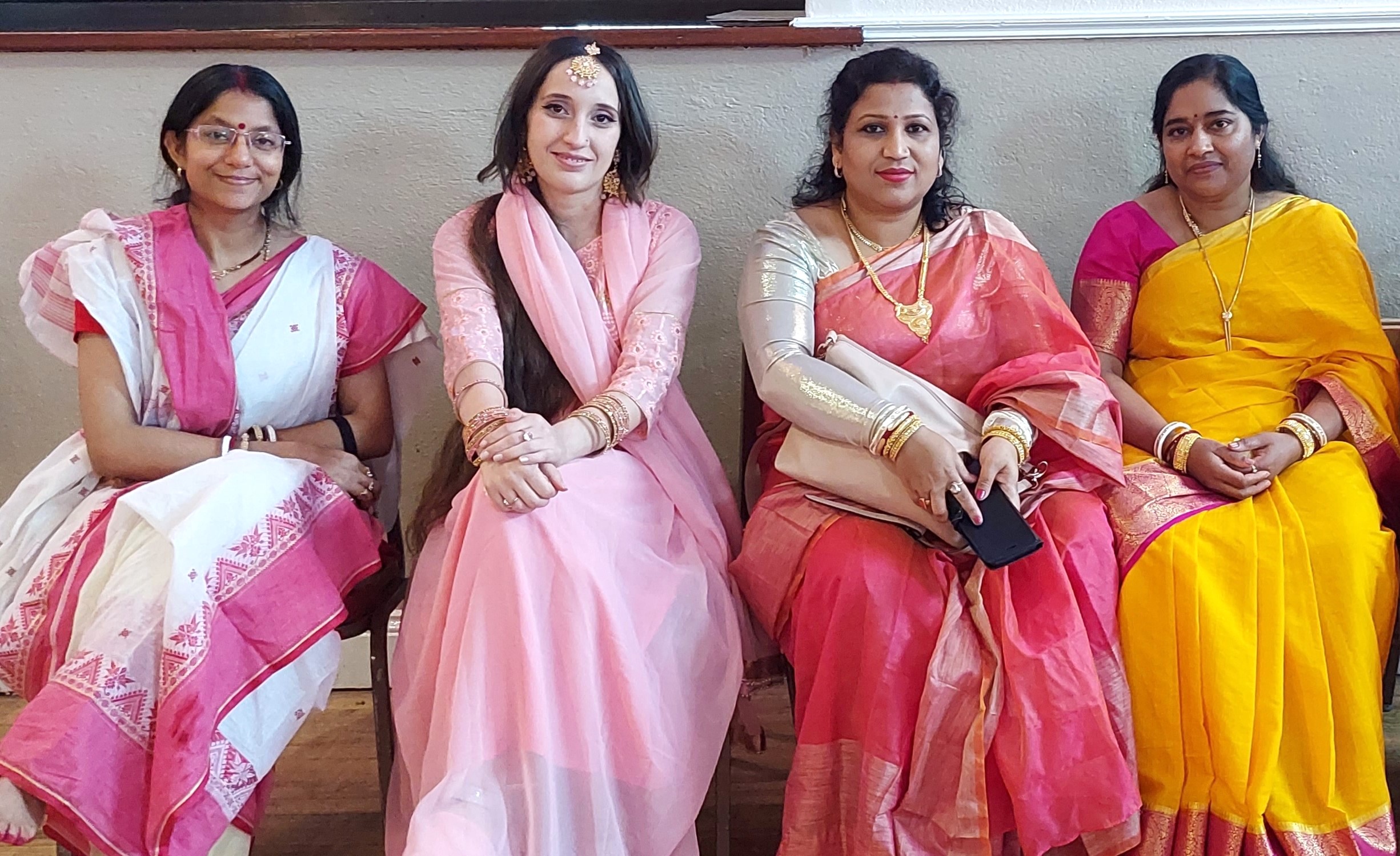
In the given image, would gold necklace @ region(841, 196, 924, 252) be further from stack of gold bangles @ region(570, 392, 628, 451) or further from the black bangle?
the black bangle

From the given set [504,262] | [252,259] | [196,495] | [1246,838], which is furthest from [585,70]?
[1246,838]

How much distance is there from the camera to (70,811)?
52.1 inches

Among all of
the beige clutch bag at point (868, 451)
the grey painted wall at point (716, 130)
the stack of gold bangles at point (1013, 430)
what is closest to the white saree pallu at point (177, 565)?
the grey painted wall at point (716, 130)

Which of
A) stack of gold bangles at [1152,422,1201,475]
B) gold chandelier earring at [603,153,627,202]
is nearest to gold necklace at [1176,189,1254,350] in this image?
stack of gold bangles at [1152,422,1201,475]

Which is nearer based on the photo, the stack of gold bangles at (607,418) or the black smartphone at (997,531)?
the black smartphone at (997,531)

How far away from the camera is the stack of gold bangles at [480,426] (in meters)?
1.60

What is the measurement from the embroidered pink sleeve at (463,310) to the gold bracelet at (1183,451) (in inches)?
42.5

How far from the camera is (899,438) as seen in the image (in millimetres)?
1558

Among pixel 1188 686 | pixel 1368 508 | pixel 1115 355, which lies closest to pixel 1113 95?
pixel 1115 355

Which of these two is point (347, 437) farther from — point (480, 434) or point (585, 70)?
point (585, 70)

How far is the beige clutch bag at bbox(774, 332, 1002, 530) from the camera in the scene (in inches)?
61.7

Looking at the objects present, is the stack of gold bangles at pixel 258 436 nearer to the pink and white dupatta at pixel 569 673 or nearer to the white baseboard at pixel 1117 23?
the pink and white dupatta at pixel 569 673

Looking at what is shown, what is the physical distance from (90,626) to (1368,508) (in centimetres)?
181

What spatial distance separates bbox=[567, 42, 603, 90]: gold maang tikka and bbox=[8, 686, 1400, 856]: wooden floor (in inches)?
48.8
